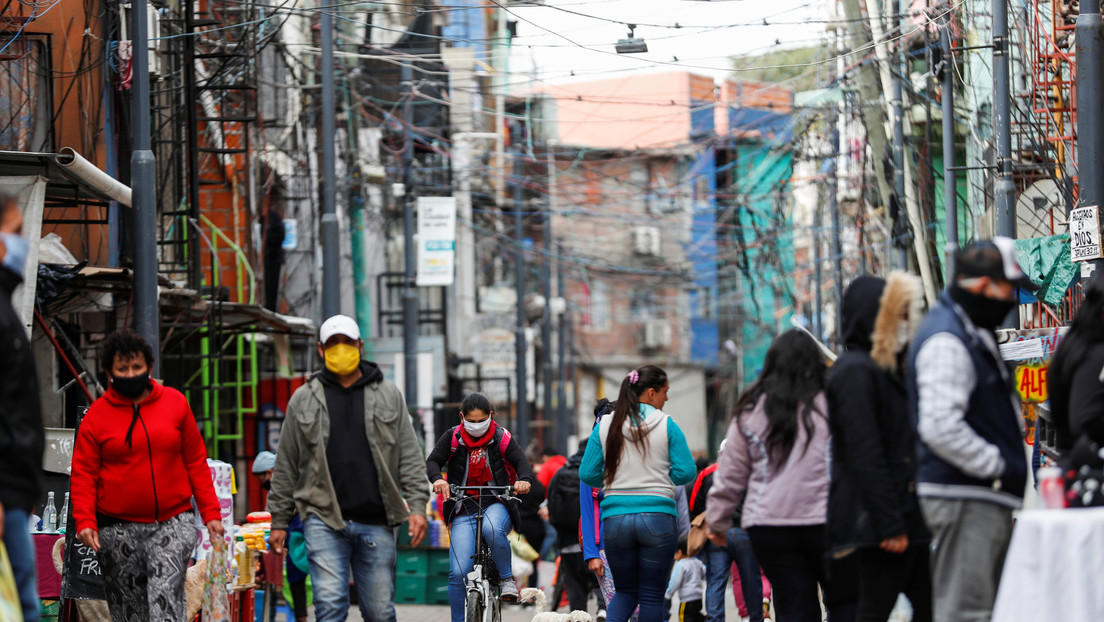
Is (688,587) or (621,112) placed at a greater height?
(621,112)

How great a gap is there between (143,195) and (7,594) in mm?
7554

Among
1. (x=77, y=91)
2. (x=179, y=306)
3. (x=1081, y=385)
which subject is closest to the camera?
(x=1081, y=385)

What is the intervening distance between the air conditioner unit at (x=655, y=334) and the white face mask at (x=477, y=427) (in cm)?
5203

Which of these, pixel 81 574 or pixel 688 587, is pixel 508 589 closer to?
pixel 688 587

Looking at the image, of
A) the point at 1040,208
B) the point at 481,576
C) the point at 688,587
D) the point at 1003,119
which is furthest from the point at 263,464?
the point at 1040,208

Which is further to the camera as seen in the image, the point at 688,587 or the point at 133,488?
the point at 688,587

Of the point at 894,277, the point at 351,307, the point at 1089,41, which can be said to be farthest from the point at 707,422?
the point at 894,277

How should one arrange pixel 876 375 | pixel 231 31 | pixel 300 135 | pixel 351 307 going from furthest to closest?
pixel 351 307 → pixel 300 135 → pixel 231 31 → pixel 876 375

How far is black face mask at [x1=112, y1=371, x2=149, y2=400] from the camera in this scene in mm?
8141

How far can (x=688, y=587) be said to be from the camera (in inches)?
485

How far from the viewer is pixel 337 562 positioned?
8.70 m

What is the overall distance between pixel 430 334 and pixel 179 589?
102 feet

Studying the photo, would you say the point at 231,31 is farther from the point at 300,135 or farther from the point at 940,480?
the point at 940,480

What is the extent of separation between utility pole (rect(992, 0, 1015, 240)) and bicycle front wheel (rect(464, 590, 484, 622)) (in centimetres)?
726
